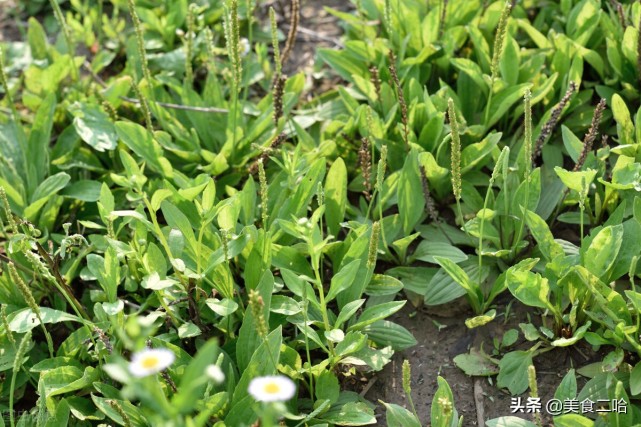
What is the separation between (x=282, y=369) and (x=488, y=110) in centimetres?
147

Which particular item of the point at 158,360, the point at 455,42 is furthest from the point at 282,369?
the point at 455,42

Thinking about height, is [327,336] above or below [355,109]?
below

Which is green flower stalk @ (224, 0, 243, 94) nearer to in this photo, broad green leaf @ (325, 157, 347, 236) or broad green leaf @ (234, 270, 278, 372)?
broad green leaf @ (325, 157, 347, 236)

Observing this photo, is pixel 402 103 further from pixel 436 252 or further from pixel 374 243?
pixel 374 243

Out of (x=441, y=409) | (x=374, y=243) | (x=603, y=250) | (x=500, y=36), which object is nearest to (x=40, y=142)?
(x=374, y=243)

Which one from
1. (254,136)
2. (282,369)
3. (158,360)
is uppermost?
(158,360)

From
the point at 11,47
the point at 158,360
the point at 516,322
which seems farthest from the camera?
the point at 11,47

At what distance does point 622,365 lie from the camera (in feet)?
8.40

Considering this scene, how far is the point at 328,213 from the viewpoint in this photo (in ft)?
10.2

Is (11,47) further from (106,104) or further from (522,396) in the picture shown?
(522,396)

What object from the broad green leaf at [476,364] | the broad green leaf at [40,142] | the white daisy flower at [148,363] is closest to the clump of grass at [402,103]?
the broad green leaf at [476,364]

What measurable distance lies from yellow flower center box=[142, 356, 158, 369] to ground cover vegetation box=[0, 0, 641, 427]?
0.45m

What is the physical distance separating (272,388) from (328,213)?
5.16 ft

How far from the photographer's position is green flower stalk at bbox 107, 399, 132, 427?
2.31 m
